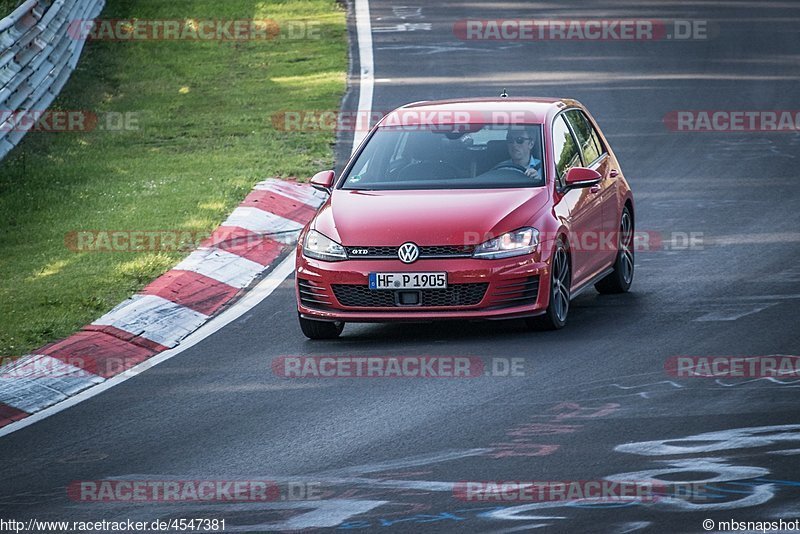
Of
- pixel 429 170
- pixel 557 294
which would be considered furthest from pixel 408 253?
pixel 429 170

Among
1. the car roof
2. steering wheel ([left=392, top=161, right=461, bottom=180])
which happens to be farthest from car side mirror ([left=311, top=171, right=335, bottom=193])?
the car roof

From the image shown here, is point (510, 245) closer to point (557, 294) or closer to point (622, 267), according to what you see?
point (557, 294)

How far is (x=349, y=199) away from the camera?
1178 centimetres

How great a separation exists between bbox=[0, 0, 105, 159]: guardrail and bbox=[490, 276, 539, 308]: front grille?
8.09 m

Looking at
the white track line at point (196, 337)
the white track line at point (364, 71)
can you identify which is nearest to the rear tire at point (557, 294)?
the white track line at point (196, 337)

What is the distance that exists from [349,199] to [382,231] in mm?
814

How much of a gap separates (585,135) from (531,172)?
4.75ft

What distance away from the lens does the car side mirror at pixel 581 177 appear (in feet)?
37.9

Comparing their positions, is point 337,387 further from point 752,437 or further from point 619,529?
point 619,529

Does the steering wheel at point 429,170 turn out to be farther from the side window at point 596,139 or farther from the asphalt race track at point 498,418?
the side window at point 596,139

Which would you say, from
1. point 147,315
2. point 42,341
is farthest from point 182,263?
point 42,341

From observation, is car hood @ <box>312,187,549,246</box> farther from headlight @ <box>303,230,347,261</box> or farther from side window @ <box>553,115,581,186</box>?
side window @ <box>553,115,581,186</box>

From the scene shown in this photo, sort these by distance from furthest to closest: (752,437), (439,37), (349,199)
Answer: (439,37) < (349,199) < (752,437)

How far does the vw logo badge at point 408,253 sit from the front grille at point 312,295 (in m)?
0.66
